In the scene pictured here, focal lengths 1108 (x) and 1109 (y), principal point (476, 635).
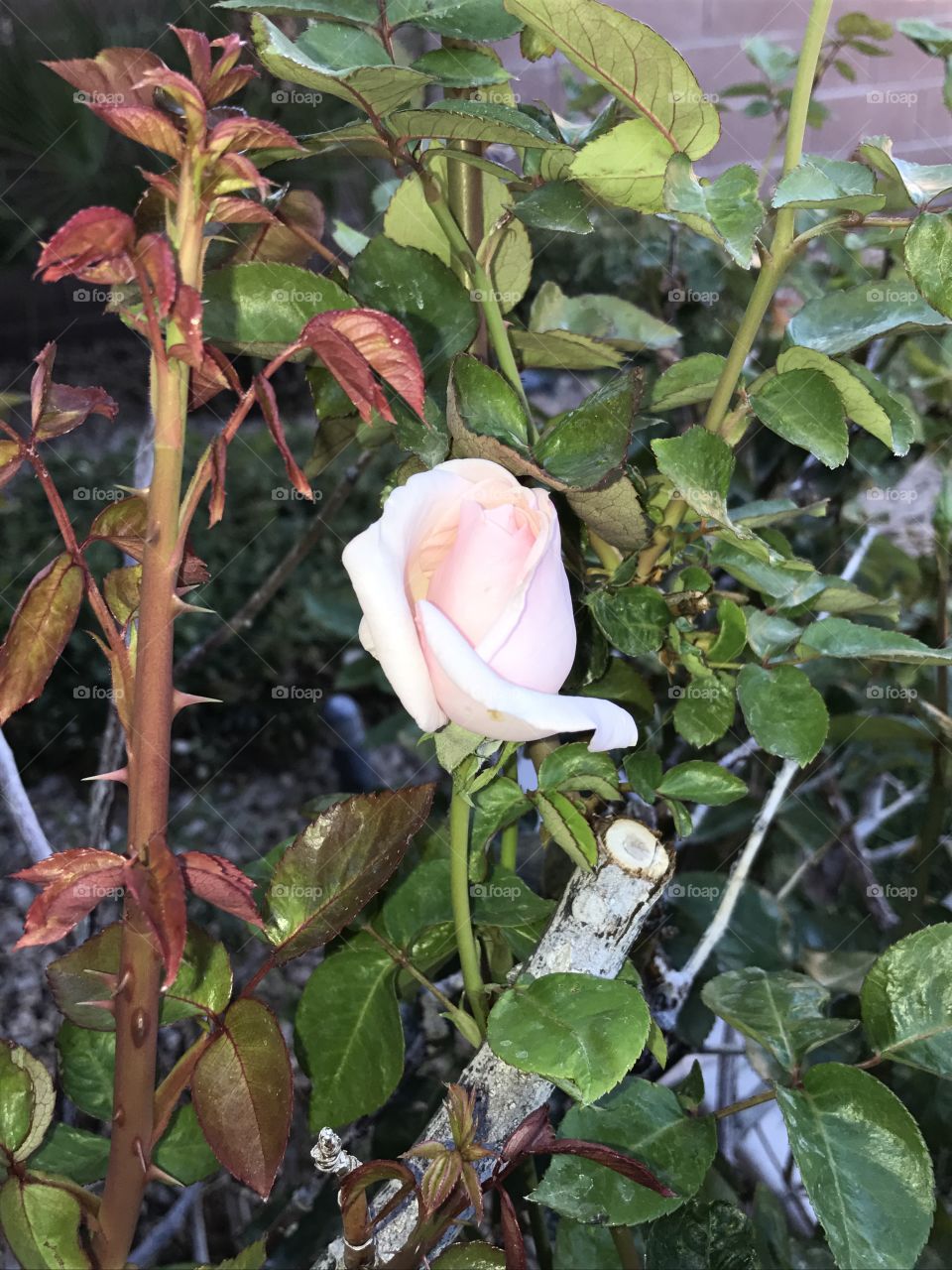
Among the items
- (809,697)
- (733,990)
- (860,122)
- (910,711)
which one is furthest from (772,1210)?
(860,122)

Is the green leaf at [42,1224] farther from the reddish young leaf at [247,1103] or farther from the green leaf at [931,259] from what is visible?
the green leaf at [931,259]

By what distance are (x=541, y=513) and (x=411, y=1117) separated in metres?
0.44

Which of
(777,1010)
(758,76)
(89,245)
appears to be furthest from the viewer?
(758,76)

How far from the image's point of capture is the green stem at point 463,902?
358 mm

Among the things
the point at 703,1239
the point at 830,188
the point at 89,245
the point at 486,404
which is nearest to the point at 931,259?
the point at 830,188

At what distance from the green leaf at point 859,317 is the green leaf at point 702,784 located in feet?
0.51

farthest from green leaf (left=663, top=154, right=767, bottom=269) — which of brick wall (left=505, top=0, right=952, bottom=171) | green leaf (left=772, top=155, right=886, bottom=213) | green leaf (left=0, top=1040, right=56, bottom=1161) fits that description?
brick wall (left=505, top=0, right=952, bottom=171)

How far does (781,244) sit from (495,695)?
21 cm

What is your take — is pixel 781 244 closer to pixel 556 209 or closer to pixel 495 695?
pixel 556 209

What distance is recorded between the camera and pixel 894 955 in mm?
405

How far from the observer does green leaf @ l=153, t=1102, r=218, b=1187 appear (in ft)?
1.27

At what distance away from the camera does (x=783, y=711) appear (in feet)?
1.33

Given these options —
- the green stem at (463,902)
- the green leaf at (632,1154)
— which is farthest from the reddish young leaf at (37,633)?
the green leaf at (632,1154)

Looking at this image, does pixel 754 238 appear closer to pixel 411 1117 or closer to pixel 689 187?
pixel 689 187
